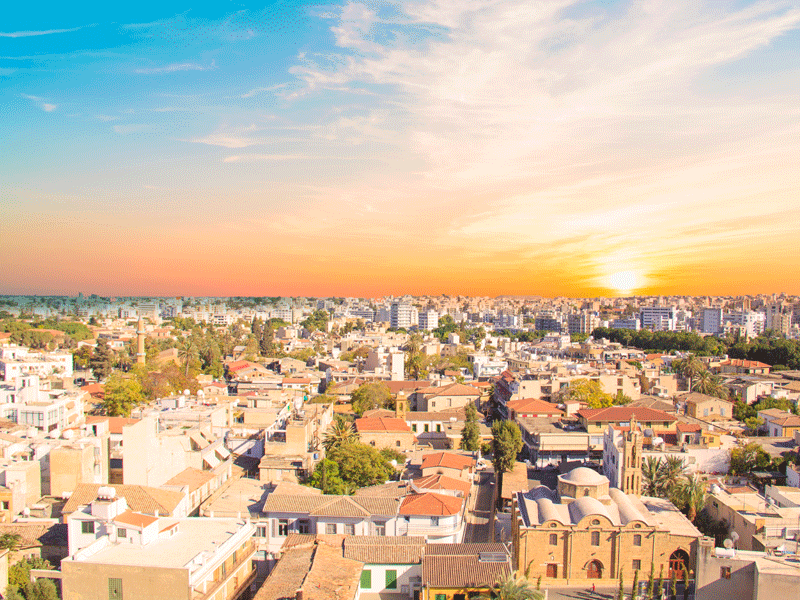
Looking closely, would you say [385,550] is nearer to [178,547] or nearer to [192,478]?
[178,547]

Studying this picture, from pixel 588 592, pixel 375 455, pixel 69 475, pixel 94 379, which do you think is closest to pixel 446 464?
pixel 375 455

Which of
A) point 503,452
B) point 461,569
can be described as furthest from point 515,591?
point 503,452

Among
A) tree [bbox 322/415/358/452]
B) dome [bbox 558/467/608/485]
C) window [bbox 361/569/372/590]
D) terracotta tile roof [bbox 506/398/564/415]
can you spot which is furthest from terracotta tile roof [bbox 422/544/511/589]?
terracotta tile roof [bbox 506/398/564/415]

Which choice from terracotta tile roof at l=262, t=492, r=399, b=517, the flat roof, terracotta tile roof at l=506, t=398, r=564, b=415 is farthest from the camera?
terracotta tile roof at l=506, t=398, r=564, b=415

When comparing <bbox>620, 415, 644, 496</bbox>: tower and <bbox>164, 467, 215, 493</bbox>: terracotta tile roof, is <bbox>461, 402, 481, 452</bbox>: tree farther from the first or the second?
<bbox>164, 467, 215, 493</bbox>: terracotta tile roof

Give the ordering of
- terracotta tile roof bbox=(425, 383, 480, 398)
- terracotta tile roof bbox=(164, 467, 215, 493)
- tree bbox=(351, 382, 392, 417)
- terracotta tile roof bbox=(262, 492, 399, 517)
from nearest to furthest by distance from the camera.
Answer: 1. terracotta tile roof bbox=(262, 492, 399, 517)
2. terracotta tile roof bbox=(164, 467, 215, 493)
3. tree bbox=(351, 382, 392, 417)
4. terracotta tile roof bbox=(425, 383, 480, 398)

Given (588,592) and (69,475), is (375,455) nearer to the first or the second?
(588,592)

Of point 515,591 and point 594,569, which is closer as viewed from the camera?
point 515,591
